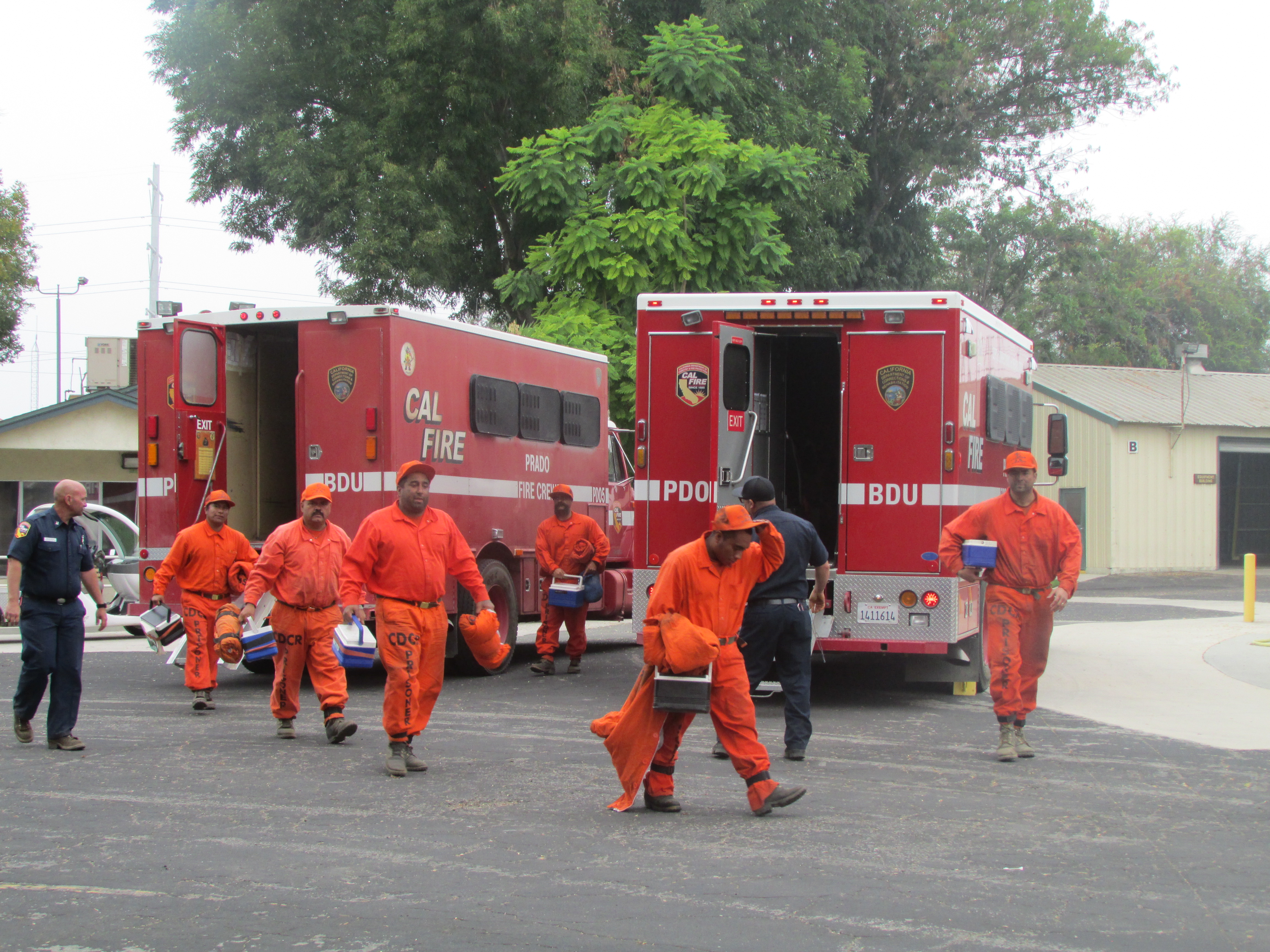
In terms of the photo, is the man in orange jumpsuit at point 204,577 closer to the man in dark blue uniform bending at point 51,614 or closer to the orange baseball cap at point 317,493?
the man in dark blue uniform bending at point 51,614

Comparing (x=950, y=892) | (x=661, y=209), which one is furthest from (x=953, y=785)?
(x=661, y=209)

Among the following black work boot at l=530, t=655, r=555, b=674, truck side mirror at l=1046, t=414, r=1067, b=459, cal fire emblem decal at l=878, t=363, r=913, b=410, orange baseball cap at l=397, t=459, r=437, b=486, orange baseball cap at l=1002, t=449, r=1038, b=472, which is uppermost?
cal fire emblem decal at l=878, t=363, r=913, b=410

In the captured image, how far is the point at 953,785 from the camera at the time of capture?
8039 millimetres

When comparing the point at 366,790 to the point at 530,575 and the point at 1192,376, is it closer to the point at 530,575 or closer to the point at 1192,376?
the point at 530,575

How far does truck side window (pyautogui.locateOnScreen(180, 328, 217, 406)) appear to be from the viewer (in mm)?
12734

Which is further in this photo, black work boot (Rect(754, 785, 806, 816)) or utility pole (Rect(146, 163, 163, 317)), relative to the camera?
utility pole (Rect(146, 163, 163, 317))

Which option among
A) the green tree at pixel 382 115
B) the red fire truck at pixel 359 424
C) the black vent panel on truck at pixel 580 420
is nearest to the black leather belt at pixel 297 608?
the red fire truck at pixel 359 424

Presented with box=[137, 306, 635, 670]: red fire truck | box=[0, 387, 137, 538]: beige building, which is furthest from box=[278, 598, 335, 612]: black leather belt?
box=[0, 387, 137, 538]: beige building

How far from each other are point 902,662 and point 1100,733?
16.4ft

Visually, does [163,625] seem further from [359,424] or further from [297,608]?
[297,608]

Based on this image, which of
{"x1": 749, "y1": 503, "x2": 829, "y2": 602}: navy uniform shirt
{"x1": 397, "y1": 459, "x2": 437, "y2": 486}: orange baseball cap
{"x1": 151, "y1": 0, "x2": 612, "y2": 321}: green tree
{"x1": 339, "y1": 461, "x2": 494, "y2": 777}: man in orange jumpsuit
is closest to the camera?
{"x1": 339, "y1": 461, "x2": 494, "y2": 777}: man in orange jumpsuit

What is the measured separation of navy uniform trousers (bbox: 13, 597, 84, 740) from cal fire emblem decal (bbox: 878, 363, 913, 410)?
6276mm

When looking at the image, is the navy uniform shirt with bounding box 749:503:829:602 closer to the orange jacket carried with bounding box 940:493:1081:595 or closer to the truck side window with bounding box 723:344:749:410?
the orange jacket carried with bounding box 940:493:1081:595

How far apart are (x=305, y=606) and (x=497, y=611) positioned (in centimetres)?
457
